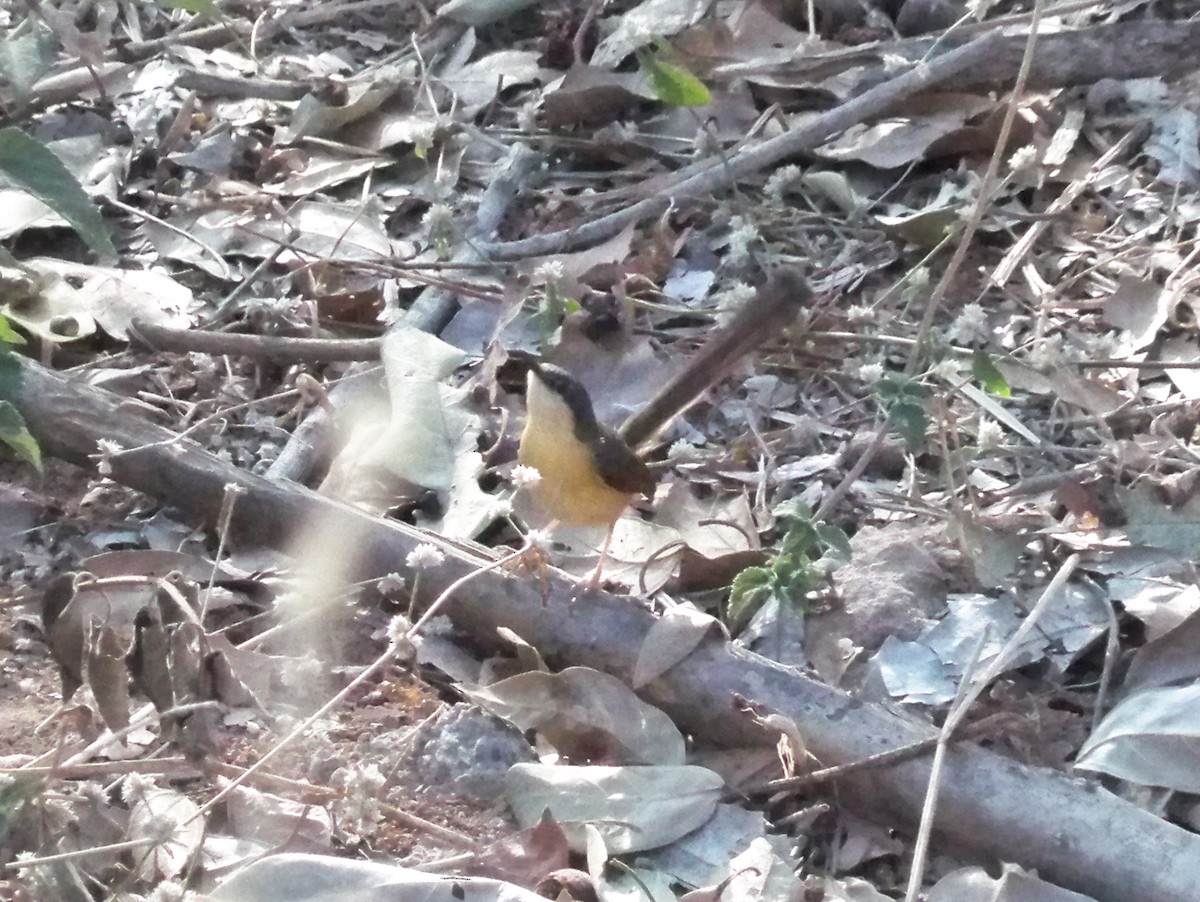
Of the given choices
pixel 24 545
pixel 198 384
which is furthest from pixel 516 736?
pixel 198 384

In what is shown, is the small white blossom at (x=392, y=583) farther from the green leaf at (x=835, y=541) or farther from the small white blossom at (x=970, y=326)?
the small white blossom at (x=970, y=326)

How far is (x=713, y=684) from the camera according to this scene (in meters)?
2.63

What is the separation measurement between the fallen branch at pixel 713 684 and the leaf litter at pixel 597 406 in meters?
0.07

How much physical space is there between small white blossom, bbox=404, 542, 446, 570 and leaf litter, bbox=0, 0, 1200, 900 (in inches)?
1.5

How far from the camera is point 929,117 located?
4.36 meters

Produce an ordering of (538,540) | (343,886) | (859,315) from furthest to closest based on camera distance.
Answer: (859,315)
(538,540)
(343,886)

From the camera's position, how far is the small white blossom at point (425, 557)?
2.82 m

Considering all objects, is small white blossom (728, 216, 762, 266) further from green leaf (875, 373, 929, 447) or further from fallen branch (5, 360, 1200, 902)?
fallen branch (5, 360, 1200, 902)

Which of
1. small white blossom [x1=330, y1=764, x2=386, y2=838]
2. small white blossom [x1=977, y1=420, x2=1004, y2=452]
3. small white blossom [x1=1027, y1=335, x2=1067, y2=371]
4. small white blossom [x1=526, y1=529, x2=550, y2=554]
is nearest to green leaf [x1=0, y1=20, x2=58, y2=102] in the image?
small white blossom [x1=526, y1=529, x2=550, y2=554]

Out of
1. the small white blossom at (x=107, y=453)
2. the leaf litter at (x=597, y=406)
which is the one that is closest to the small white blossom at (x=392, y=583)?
the leaf litter at (x=597, y=406)

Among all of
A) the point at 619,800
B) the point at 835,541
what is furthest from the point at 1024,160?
the point at 619,800

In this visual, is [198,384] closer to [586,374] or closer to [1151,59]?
[586,374]

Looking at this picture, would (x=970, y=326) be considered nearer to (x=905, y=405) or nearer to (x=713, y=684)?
(x=905, y=405)

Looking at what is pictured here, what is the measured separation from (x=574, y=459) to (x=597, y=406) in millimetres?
764
